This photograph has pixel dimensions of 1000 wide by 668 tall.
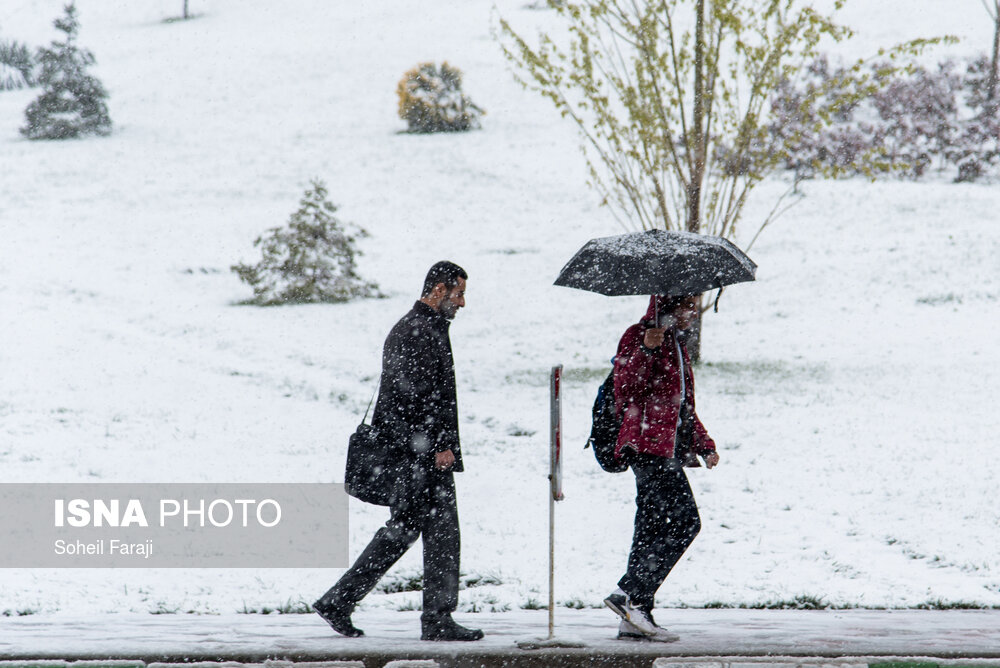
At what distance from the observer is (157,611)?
21.2 feet

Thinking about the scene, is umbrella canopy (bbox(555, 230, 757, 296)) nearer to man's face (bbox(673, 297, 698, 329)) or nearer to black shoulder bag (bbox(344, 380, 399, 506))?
man's face (bbox(673, 297, 698, 329))

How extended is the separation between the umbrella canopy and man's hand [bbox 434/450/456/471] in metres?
0.98

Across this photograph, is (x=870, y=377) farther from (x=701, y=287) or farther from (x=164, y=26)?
(x=164, y=26)

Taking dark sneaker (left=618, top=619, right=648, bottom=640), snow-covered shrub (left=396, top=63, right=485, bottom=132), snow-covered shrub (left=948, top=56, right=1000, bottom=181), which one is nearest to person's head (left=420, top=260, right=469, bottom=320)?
dark sneaker (left=618, top=619, right=648, bottom=640)

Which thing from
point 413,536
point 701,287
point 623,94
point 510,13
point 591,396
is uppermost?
point 510,13

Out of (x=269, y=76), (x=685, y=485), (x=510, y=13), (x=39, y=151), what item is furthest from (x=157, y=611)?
(x=510, y=13)

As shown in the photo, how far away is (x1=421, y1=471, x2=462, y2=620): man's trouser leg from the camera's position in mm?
5246

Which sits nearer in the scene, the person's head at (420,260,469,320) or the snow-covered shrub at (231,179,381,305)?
the person's head at (420,260,469,320)

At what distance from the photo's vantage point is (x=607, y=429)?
537 cm

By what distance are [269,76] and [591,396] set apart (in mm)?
36780

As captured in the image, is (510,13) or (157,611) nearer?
(157,611)

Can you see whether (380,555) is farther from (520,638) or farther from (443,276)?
(443,276)

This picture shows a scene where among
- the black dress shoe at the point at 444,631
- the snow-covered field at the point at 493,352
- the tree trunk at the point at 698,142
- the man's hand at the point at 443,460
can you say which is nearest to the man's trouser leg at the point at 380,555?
the man's hand at the point at 443,460

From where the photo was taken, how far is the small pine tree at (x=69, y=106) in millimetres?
38500
